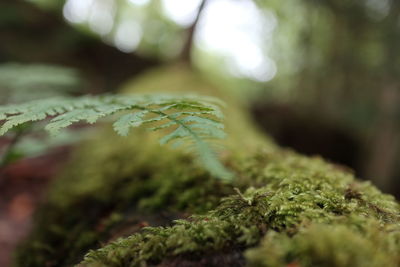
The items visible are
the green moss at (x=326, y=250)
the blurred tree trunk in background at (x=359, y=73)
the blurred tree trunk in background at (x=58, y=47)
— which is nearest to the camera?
the green moss at (x=326, y=250)

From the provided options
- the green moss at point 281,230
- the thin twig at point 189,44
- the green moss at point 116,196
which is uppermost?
the thin twig at point 189,44

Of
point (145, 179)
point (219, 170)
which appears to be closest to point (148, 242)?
point (219, 170)

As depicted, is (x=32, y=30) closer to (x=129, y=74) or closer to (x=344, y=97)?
(x=129, y=74)

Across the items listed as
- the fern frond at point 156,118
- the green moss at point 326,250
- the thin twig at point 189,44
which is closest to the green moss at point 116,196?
the fern frond at point 156,118

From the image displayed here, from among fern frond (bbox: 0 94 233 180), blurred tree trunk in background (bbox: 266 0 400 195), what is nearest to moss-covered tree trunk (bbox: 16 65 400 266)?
fern frond (bbox: 0 94 233 180)

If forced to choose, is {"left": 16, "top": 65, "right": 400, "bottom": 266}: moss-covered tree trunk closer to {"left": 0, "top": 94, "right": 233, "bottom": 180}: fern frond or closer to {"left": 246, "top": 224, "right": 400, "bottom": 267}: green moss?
{"left": 246, "top": 224, "right": 400, "bottom": 267}: green moss

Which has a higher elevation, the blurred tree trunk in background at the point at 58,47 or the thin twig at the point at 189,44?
the thin twig at the point at 189,44

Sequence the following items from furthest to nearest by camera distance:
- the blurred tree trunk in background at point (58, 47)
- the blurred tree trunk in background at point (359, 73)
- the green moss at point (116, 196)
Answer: the blurred tree trunk in background at point (359, 73) → the blurred tree trunk in background at point (58, 47) → the green moss at point (116, 196)

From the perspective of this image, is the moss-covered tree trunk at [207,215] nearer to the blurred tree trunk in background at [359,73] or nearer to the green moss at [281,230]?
the green moss at [281,230]
